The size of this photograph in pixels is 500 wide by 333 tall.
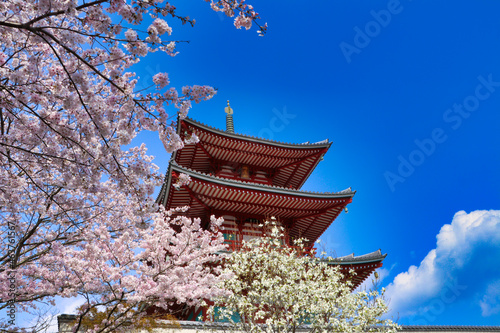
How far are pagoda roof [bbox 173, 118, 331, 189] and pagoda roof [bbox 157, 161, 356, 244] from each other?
2.92m

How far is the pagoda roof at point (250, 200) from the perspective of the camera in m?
16.0

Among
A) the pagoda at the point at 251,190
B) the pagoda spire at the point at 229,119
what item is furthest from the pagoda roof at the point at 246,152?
the pagoda spire at the point at 229,119

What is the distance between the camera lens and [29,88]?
530 centimetres

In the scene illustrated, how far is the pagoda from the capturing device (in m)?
16.4

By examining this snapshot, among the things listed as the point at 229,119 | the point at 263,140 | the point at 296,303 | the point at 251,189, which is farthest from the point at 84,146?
the point at 229,119

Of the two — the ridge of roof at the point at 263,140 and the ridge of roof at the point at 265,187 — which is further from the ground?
the ridge of roof at the point at 263,140

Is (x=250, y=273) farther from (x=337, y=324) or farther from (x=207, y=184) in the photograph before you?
(x=207, y=184)

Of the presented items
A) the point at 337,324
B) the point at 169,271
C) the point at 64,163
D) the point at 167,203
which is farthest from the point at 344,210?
the point at 64,163

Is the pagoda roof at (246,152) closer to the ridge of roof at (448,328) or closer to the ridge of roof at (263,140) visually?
the ridge of roof at (263,140)

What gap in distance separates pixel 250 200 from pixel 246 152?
153 inches

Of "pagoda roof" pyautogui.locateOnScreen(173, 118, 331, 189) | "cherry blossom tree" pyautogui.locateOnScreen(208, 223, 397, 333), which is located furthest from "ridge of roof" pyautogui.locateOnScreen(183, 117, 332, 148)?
"cherry blossom tree" pyautogui.locateOnScreen(208, 223, 397, 333)

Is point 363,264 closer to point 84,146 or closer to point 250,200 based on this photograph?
point 250,200

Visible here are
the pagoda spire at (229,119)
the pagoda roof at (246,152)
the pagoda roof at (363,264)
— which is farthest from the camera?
the pagoda spire at (229,119)

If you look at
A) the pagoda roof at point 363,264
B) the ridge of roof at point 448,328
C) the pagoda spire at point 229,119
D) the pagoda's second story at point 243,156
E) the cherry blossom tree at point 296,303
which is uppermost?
the pagoda spire at point 229,119
